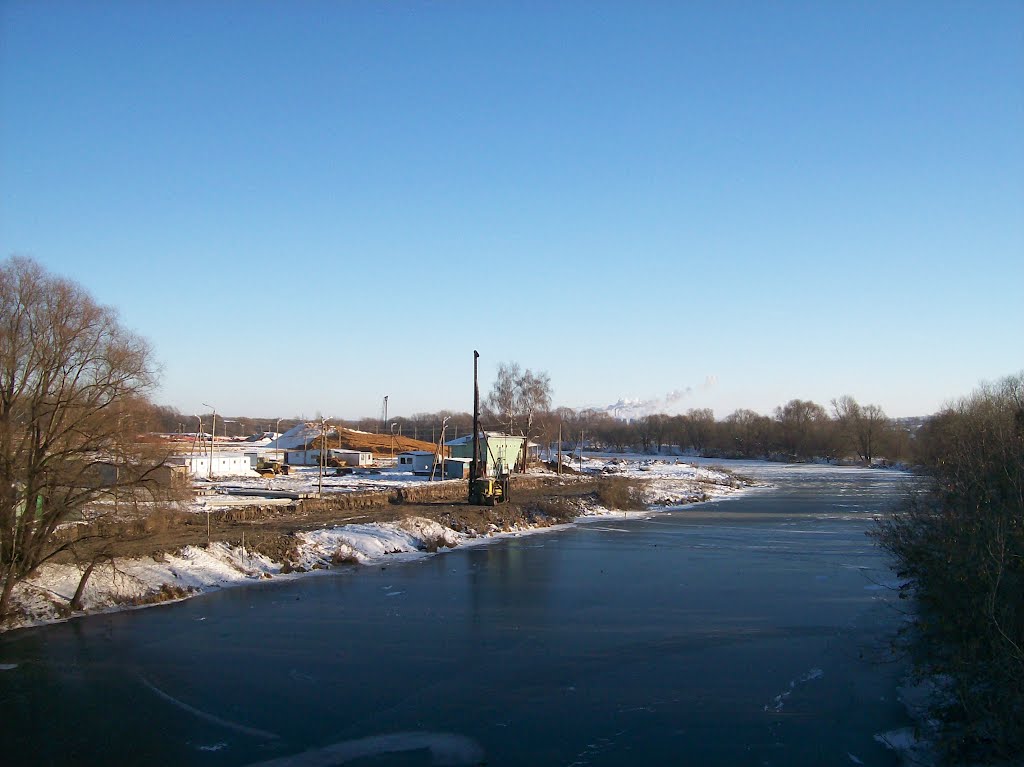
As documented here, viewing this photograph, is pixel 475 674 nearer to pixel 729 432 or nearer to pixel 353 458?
pixel 353 458

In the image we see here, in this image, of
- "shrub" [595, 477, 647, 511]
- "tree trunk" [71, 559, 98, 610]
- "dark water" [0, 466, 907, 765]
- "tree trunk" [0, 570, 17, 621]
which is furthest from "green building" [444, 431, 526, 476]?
"tree trunk" [0, 570, 17, 621]

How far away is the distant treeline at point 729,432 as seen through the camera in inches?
4285

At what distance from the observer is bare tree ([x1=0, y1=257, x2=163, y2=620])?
48.4 ft

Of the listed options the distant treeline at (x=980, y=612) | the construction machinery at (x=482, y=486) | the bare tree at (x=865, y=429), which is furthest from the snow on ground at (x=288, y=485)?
the bare tree at (x=865, y=429)

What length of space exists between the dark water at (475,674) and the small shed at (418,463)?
35.1 meters

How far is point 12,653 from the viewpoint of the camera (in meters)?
13.1

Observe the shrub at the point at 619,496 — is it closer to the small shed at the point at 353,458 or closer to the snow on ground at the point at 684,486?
the snow on ground at the point at 684,486

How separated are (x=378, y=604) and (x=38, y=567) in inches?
264

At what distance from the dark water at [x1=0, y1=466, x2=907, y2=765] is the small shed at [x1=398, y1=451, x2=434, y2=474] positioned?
115ft

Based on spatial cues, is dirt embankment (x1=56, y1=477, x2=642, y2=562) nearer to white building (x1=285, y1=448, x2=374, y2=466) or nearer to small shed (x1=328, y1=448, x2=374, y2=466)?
small shed (x1=328, y1=448, x2=374, y2=466)

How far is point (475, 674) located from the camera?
12.2 metres

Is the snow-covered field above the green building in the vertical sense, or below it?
below

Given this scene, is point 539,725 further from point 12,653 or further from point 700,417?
point 700,417

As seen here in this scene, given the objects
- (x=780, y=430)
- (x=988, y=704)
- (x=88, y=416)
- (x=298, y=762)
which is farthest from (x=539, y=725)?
(x=780, y=430)
